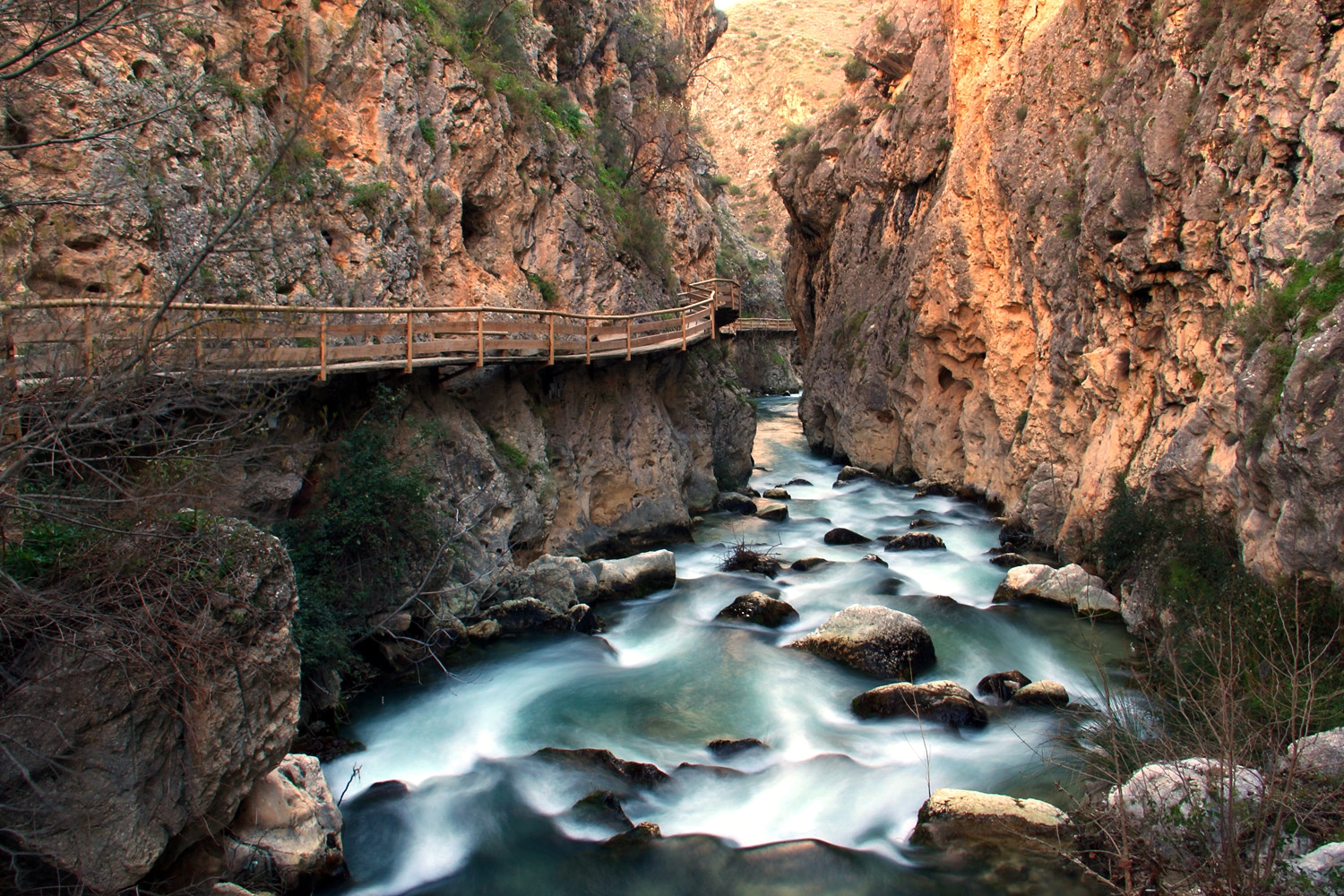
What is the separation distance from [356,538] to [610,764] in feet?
14.2

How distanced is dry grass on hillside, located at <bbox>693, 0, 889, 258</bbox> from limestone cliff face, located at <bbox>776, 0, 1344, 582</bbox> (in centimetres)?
5529

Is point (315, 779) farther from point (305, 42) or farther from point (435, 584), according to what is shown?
point (305, 42)

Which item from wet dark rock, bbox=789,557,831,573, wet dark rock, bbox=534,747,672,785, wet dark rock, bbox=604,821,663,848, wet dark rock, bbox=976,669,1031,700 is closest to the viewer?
wet dark rock, bbox=604,821,663,848

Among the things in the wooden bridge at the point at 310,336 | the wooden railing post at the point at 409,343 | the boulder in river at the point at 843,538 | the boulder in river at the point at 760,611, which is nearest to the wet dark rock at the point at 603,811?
the wooden bridge at the point at 310,336

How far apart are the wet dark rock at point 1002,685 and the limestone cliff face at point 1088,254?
2.95 meters

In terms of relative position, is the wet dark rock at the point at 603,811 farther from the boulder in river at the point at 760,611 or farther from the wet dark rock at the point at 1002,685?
the boulder in river at the point at 760,611

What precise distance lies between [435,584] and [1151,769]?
8.73 m

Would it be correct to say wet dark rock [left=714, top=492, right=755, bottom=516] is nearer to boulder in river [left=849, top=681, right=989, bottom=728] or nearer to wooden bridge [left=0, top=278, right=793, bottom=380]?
wooden bridge [left=0, top=278, right=793, bottom=380]

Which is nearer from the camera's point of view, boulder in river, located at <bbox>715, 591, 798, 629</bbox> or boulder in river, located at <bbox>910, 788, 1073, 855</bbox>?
boulder in river, located at <bbox>910, 788, 1073, 855</bbox>

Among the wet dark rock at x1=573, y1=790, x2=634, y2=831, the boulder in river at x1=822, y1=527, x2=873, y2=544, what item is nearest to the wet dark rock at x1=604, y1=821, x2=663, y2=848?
the wet dark rock at x1=573, y1=790, x2=634, y2=831

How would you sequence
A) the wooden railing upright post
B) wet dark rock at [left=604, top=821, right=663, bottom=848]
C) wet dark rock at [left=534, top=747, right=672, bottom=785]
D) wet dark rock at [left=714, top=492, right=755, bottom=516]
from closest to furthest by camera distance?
wet dark rock at [left=604, top=821, right=663, bottom=848] < wet dark rock at [left=534, top=747, right=672, bottom=785] < the wooden railing upright post < wet dark rock at [left=714, top=492, right=755, bottom=516]

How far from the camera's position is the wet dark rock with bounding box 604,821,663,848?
7922 millimetres

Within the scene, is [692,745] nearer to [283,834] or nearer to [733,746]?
[733,746]

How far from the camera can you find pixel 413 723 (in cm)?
1012
